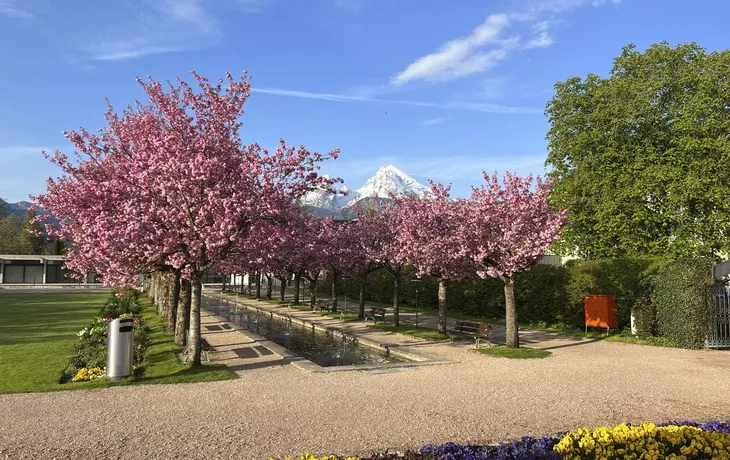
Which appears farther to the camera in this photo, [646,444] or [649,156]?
[649,156]

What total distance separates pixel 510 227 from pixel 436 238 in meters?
3.43

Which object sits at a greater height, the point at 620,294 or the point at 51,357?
the point at 620,294

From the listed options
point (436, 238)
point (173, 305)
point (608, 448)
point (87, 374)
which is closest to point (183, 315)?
point (173, 305)

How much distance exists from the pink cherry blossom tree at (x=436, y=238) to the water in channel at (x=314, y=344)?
3.90 meters

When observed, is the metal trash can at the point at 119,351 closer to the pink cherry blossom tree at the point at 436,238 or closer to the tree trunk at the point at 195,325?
the tree trunk at the point at 195,325

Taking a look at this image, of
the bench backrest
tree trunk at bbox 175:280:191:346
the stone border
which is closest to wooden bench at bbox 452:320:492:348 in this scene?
Answer: the bench backrest

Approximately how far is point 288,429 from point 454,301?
24148mm

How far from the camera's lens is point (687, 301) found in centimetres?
1736

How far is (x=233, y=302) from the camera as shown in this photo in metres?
42.3

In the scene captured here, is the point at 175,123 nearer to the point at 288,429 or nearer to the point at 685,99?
the point at 288,429

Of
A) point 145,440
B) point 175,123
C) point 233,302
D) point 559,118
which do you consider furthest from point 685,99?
point 233,302

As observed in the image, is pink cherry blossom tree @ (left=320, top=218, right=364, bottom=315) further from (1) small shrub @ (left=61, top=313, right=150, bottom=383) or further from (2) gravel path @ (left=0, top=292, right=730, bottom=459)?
(2) gravel path @ (left=0, top=292, right=730, bottom=459)

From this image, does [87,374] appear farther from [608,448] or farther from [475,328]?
[475,328]

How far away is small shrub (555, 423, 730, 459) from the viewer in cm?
583
